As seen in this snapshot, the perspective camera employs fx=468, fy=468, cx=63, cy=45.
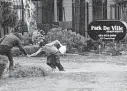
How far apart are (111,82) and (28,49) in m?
11.7

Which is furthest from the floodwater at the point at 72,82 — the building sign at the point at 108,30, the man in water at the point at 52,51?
the building sign at the point at 108,30

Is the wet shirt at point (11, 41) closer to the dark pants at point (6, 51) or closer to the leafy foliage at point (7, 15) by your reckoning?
the dark pants at point (6, 51)

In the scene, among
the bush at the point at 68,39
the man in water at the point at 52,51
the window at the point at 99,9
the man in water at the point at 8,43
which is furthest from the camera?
the window at the point at 99,9

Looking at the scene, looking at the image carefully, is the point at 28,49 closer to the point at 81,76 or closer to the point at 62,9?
the point at 81,76

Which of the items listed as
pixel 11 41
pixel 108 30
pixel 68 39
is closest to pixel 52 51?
pixel 11 41

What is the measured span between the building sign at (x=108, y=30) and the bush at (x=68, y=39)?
1.16 m

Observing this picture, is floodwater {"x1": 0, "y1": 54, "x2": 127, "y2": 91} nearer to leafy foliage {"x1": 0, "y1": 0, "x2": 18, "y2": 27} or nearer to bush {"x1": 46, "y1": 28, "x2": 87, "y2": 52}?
bush {"x1": 46, "y1": 28, "x2": 87, "y2": 52}

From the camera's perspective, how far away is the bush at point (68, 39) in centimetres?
2545

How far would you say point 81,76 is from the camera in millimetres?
15203

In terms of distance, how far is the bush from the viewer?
83.5ft

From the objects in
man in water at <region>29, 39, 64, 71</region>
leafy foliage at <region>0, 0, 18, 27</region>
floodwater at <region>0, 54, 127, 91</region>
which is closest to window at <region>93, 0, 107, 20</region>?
leafy foliage at <region>0, 0, 18, 27</region>

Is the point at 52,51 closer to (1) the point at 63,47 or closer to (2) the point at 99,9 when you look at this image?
(1) the point at 63,47

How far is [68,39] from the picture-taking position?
25.5 meters

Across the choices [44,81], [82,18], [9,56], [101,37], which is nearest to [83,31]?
[82,18]
